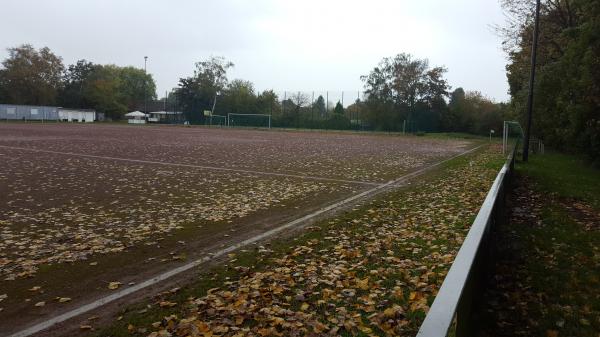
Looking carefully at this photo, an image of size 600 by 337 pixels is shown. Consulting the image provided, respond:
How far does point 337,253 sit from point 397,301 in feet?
5.12

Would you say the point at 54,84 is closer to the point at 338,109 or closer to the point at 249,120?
the point at 249,120

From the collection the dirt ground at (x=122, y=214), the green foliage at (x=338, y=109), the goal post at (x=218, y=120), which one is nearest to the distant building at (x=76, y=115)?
the goal post at (x=218, y=120)

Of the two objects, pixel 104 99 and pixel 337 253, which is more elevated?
pixel 104 99

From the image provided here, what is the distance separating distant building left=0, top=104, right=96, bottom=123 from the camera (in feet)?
224

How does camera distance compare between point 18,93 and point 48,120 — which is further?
point 18,93

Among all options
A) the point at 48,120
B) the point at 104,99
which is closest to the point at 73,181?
the point at 48,120

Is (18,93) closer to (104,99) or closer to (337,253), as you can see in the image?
(104,99)

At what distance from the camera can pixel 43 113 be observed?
72.4 m

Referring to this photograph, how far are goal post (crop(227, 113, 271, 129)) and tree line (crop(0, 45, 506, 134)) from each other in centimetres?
161

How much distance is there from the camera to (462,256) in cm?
252

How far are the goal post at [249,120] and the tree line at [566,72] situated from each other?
44414 mm

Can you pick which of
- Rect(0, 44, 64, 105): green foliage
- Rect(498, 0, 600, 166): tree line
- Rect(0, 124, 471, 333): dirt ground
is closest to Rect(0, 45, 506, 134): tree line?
Rect(0, 44, 64, 105): green foliage

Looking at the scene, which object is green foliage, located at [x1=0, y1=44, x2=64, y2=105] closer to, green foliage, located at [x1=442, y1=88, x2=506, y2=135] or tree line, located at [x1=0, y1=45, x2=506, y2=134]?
tree line, located at [x1=0, y1=45, x2=506, y2=134]

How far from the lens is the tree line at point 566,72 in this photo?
42.1 feet
